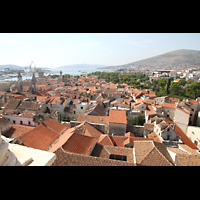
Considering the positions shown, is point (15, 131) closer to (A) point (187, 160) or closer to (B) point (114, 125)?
(B) point (114, 125)

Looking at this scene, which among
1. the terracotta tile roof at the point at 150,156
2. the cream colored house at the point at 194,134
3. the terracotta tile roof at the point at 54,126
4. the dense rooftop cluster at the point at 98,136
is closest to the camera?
the dense rooftop cluster at the point at 98,136

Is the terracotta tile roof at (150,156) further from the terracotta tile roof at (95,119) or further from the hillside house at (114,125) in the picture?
the terracotta tile roof at (95,119)

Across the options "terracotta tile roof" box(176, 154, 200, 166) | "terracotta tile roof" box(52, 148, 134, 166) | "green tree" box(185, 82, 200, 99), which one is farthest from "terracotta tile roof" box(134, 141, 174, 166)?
"green tree" box(185, 82, 200, 99)

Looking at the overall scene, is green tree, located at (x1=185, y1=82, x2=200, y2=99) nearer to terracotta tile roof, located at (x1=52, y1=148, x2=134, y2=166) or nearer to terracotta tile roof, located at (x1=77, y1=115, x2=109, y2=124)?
terracotta tile roof, located at (x1=77, y1=115, x2=109, y2=124)

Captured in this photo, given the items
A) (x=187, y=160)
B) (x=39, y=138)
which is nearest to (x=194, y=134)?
(x=187, y=160)

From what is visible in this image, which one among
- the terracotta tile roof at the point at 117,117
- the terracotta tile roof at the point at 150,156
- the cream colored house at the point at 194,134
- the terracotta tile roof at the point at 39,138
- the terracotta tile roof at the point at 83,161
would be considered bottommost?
the cream colored house at the point at 194,134

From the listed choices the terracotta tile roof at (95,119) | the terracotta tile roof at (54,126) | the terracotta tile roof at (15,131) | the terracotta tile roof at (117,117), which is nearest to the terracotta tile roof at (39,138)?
the terracotta tile roof at (54,126)

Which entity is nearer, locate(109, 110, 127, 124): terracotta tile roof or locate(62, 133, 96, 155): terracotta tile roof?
locate(62, 133, 96, 155): terracotta tile roof

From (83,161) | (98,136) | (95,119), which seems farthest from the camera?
(95,119)

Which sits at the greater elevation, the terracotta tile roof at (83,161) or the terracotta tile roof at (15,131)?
the terracotta tile roof at (83,161)

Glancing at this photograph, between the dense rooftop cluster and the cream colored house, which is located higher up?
the dense rooftop cluster
